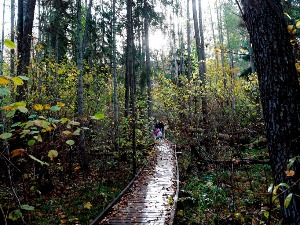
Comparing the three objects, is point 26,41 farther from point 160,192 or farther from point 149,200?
point 160,192

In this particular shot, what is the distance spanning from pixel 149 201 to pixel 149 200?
90mm

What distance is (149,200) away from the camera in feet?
25.7

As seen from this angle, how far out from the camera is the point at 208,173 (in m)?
12.1

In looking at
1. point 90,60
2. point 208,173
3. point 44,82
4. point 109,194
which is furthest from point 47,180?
point 90,60

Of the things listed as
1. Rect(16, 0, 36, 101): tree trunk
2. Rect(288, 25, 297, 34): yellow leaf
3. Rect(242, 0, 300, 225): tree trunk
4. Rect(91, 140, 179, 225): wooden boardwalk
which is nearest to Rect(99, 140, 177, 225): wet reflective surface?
Rect(91, 140, 179, 225): wooden boardwalk

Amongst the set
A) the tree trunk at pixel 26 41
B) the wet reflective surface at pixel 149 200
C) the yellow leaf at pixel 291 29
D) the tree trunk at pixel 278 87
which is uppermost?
the tree trunk at pixel 26 41

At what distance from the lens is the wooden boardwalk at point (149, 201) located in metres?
6.36

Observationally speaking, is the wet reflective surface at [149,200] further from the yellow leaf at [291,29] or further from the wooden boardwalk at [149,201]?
the yellow leaf at [291,29]

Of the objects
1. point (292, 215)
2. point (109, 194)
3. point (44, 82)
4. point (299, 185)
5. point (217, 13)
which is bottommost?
point (109, 194)


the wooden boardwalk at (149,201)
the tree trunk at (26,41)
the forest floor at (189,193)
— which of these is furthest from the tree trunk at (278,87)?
the tree trunk at (26,41)

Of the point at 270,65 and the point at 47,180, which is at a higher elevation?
the point at 270,65

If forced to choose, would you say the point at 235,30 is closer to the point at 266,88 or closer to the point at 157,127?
the point at 157,127

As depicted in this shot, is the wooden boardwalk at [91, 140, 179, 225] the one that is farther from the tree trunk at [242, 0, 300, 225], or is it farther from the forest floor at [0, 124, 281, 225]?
the tree trunk at [242, 0, 300, 225]

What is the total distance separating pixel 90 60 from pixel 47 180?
512 inches
